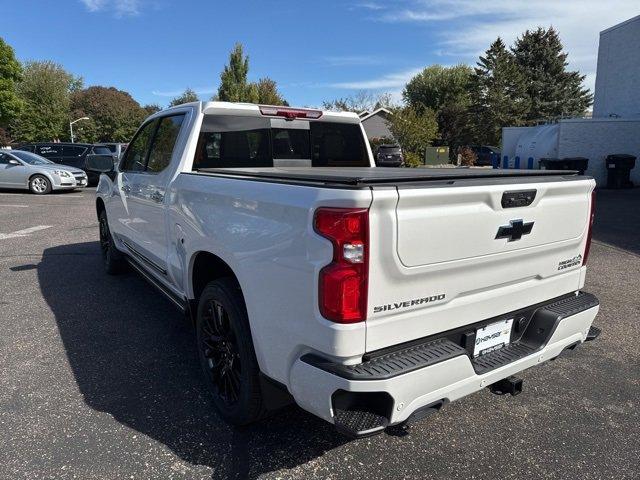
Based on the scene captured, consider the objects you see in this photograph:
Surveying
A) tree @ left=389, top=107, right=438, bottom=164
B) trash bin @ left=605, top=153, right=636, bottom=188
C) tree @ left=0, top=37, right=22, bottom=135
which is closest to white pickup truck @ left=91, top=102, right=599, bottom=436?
trash bin @ left=605, top=153, right=636, bottom=188

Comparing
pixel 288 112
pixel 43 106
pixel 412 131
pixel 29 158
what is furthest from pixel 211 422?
pixel 43 106

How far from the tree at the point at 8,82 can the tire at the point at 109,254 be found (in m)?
38.7

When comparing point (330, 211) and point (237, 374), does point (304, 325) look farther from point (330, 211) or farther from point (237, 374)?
point (237, 374)

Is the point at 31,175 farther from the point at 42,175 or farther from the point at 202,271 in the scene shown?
the point at 202,271

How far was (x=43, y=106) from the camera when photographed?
5638cm

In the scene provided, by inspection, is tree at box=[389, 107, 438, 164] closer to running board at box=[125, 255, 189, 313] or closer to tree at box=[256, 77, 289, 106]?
tree at box=[256, 77, 289, 106]

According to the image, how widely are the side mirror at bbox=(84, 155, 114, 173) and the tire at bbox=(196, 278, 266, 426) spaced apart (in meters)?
3.05

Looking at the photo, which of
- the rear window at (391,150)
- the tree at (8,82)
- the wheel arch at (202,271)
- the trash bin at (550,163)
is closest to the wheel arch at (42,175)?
the wheel arch at (202,271)

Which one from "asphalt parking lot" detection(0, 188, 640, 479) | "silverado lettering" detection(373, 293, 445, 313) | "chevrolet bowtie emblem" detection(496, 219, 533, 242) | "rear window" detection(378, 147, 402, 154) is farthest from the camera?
"rear window" detection(378, 147, 402, 154)

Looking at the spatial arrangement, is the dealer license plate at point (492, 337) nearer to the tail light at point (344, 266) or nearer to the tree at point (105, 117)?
the tail light at point (344, 266)

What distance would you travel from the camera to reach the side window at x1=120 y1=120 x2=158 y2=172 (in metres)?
4.50

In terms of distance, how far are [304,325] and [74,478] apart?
4.89 ft

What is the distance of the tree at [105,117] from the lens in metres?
66.5

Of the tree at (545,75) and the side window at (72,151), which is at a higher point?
the tree at (545,75)
